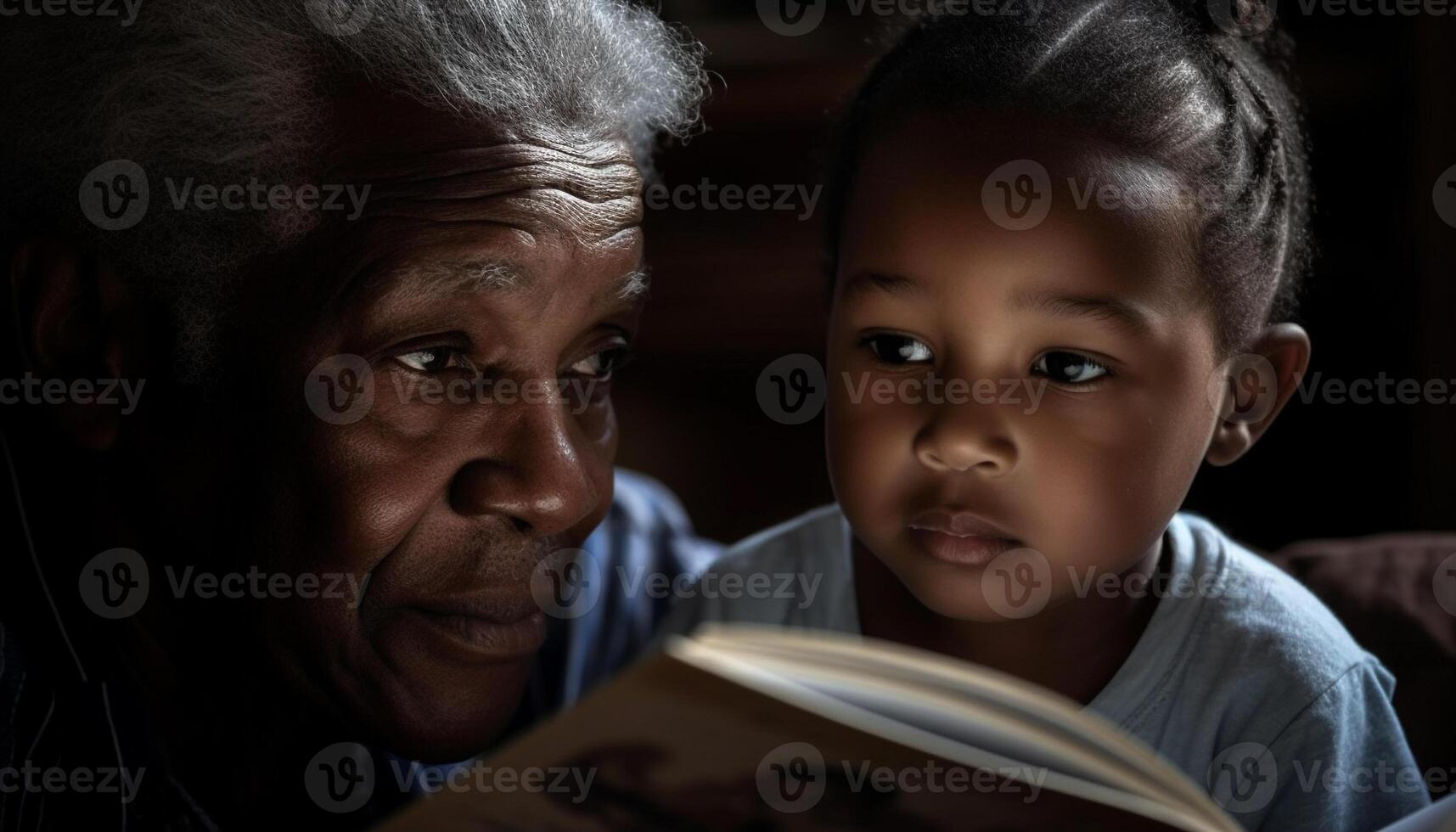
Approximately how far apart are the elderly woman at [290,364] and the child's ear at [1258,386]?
2.02ft

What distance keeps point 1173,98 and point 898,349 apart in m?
0.35

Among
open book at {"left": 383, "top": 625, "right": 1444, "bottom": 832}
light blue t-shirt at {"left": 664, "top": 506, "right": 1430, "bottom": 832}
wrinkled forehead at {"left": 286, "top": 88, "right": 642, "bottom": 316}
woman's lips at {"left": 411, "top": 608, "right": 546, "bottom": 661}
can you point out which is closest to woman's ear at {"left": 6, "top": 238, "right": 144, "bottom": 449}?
wrinkled forehead at {"left": 286, "top": 88, "right": 642, "bottom": 316}

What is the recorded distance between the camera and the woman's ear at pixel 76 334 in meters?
1.21

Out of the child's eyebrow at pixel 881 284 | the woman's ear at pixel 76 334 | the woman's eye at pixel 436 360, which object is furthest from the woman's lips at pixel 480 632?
the child's eyebrow at pixel 881 284

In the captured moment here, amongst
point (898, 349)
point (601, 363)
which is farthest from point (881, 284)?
point (601, 363)

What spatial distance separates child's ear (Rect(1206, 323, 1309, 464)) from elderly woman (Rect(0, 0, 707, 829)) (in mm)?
614

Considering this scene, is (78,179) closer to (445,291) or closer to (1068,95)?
(445,291)

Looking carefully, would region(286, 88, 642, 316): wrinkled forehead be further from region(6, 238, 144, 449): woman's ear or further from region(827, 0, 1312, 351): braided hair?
region(827, 0, 1312, 351): braided hair

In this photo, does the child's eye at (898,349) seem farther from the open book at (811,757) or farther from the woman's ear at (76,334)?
the woman's ear at (76,334)

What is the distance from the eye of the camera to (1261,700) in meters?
1.29

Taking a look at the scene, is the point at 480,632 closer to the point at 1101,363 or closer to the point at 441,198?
the point at 441,198

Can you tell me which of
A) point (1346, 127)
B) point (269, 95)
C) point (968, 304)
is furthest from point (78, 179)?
point (1346, 127)

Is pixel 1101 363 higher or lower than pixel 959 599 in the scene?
higher

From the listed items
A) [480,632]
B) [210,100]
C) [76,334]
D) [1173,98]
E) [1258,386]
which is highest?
[1173,98]
